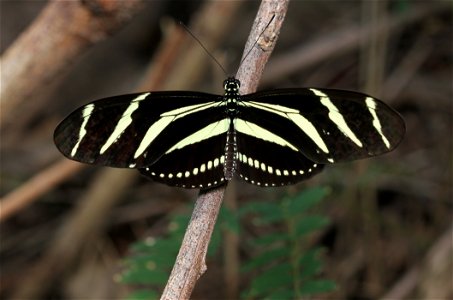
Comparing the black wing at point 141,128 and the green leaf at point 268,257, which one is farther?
the green leaf at point 268,257

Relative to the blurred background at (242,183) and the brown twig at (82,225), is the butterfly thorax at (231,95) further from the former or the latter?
the brown twig at (82,225)

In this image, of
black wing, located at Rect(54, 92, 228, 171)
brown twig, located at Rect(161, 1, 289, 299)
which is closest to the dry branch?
black wing, located at Rect(54, 92, 228, 171)

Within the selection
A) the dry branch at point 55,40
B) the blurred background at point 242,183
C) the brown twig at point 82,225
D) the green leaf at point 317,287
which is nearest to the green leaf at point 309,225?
the green leaf at point 317,287

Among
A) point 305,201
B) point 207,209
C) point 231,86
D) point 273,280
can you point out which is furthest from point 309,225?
point 207,209

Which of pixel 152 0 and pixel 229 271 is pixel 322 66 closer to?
pixel 152 0

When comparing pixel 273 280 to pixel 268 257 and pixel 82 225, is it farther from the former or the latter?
pixel 82 225

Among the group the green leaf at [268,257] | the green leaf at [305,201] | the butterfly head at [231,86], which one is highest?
the butterfly head at [231,86]

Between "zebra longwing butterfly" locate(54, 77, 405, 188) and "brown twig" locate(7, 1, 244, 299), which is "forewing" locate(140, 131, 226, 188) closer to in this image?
"zebra longwing butterfly" locate(54, 77, 405, 188)
